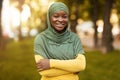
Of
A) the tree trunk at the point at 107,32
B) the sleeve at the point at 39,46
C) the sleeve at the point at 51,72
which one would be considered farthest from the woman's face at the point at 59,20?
the tree trunk at the point at 107,32

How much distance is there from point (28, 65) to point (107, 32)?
81.0 inches

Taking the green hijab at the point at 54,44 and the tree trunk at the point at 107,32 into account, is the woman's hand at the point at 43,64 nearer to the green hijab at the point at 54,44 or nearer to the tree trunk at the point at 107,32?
the green hijab at the point at 54,44

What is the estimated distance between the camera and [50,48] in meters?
2.59

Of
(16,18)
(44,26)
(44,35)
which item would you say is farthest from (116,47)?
(44,35)

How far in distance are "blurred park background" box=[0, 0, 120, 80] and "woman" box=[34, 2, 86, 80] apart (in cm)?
387

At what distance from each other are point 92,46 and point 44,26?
1.55 meters

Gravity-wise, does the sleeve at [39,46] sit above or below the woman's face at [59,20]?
below

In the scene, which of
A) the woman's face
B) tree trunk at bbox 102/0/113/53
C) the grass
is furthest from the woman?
tree trunk at bbox 102/0/113/53

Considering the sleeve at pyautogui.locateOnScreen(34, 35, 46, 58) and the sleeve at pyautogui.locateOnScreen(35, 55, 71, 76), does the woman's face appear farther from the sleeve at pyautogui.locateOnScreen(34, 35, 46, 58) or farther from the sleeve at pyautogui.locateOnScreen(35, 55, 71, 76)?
the sleeve at pyautogui.locateOnScreen(35, 55, 71, 76)

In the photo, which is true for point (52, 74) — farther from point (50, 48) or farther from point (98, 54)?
point (98, 54)

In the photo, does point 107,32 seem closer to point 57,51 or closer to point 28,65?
point 28,65

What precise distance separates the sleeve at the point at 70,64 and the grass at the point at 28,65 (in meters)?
3.85

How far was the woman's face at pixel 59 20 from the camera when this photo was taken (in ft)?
8.37

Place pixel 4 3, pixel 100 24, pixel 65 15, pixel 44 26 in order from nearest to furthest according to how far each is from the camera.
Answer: pixel 65 15 < pixel 4 3 < pixel 44 26 < pixel 100 24
